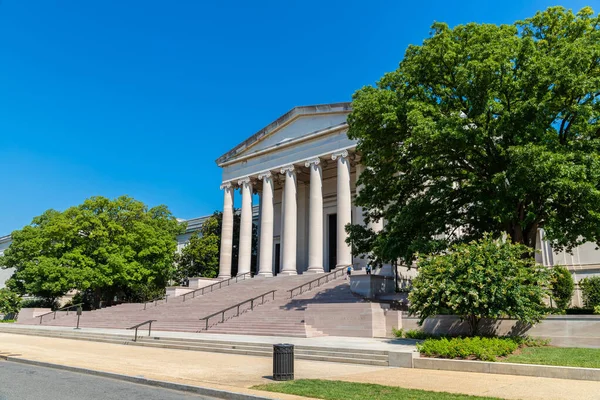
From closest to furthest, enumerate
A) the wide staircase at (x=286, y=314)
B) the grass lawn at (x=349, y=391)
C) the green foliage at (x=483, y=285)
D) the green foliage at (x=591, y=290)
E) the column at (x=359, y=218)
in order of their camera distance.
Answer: the grass lawn at (x=349, y=391)
the green foliage at (x=483, y=285)
the wide staircase at (x=286, y=314)
the green foliage at (x=591, y=290)
the column at (x=359, y=218)

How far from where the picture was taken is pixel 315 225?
35125 mm

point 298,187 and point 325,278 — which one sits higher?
point 298,187

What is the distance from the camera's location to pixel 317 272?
33.9 m

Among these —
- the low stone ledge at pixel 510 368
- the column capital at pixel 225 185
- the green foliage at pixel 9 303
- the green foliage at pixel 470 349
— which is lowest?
the low stone ledge at pixel 510 368

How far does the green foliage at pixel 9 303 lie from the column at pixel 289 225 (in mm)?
23621

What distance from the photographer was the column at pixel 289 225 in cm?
3647

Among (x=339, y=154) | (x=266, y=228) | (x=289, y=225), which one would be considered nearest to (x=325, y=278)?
(x=289, y=225)

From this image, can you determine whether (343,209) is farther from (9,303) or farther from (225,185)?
(9,303)

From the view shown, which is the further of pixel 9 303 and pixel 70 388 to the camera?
pixel 9 303

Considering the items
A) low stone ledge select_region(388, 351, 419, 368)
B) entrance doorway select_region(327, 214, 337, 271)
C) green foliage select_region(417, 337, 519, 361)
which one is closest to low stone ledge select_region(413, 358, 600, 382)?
low stone ledge select_region(388, 351, 419, 368)

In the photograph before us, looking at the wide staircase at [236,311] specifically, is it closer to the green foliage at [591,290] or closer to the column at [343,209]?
the column at [343,209]

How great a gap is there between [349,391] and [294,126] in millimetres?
31900

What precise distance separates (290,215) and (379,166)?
15.8 metres

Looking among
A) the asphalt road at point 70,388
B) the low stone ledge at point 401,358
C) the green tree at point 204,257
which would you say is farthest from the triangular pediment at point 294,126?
the asphalt road at point 70,388
